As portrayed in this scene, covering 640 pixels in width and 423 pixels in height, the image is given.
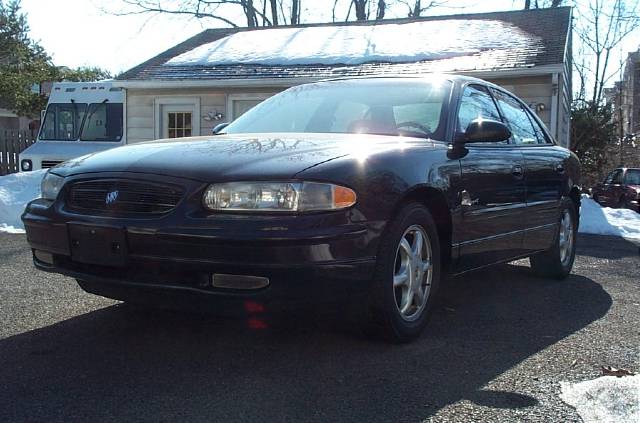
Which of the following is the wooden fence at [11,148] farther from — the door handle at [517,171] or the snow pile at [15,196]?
the door handle at [517,171]

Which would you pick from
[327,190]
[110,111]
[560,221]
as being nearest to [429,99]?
[327,190]

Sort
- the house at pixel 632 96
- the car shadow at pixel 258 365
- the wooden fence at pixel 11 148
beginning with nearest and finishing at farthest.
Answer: the car shadow at pixel 258 365 < the wooden fence at pixel 11 148 < the house at pixel 632 96

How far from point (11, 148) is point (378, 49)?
1016cm

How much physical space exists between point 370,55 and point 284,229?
11.6m

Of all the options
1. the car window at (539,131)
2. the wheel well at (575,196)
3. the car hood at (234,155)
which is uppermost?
the car window at (539,131)

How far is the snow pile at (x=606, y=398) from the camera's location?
2688 millimetres

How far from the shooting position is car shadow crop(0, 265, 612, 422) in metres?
2.68

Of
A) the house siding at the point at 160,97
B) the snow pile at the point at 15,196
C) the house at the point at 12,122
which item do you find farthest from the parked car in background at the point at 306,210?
the house at the point at 12,122

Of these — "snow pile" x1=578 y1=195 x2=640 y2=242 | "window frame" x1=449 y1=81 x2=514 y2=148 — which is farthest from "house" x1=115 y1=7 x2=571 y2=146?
"window frame" x1=449 y1=81 x2=514 y2=148

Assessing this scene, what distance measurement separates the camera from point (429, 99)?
4.34 m

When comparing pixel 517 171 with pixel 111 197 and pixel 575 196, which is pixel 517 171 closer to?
pixel 575 196

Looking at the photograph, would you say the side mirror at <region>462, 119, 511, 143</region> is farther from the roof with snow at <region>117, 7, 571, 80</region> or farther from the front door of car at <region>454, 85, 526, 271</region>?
the roof with snow at <region>117, 7, 571, 80</region>

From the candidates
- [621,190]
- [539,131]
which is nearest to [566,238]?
[539,131]

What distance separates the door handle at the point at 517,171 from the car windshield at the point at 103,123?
436 inches
